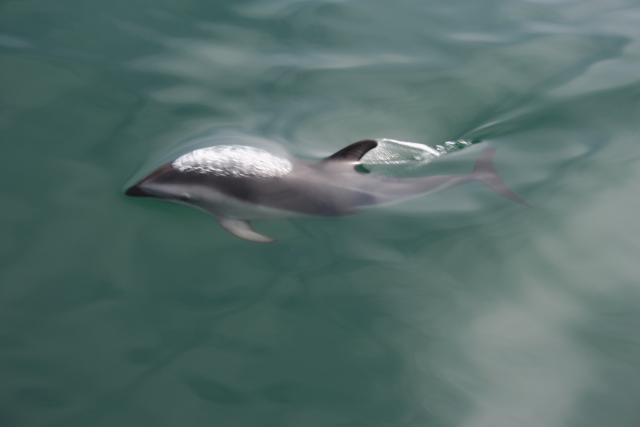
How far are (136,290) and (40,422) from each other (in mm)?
1079

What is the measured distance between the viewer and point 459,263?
5.01 m

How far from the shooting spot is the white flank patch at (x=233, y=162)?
5398mm

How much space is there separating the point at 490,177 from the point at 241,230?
2.16 m

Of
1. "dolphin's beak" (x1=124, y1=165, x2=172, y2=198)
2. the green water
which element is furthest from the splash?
"dolphin's beak" (x1=124, y1=165, x2=172, y2=198)

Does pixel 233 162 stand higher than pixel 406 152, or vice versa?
pixel 406 152

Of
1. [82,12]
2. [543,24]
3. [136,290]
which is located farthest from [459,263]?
[82,12]

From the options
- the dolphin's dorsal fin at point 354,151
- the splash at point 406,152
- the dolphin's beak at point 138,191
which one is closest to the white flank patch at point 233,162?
the dolphin's beak at point 138,191

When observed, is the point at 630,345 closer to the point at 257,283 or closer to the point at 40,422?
the point at 257,283

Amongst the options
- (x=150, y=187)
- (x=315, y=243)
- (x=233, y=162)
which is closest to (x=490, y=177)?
(x=315, y=243)

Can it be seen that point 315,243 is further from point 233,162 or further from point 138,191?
point 138,191

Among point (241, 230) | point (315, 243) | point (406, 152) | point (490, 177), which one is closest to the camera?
point (241, 230)

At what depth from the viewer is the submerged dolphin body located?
5293 millimetres

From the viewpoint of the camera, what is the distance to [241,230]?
16.5 ft

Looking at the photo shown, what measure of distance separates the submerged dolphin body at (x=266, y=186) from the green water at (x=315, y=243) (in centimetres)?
12
